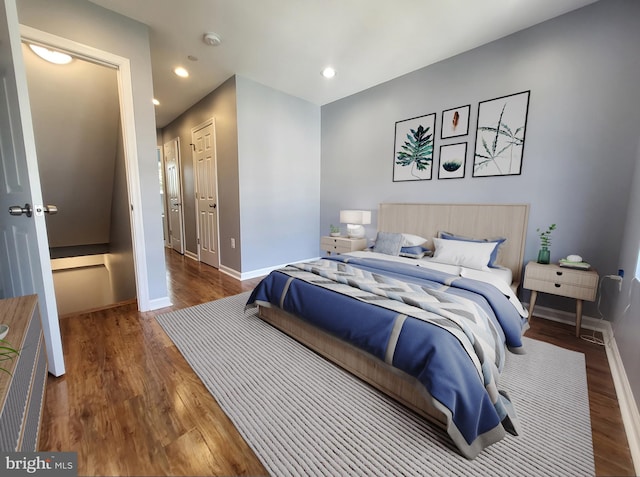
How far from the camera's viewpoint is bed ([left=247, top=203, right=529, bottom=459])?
1.13m

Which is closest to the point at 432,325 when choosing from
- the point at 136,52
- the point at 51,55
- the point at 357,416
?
the point at 357,416

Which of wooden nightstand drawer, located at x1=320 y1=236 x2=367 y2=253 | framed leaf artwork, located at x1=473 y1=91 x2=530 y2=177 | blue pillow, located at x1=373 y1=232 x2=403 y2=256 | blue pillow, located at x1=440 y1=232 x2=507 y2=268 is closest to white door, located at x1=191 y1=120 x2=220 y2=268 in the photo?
wooden nightstand drawer, located at x1=320 y1=236 x2=367 y2=253

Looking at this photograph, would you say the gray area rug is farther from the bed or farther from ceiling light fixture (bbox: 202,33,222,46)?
ceiling light fixture (bbox: 202,33,222,46)

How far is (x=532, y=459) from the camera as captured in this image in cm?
109

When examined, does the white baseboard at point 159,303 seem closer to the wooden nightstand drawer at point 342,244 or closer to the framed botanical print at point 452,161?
the wooden nightstand drawer at point 342,244

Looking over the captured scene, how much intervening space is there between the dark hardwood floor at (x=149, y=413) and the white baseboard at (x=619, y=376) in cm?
3

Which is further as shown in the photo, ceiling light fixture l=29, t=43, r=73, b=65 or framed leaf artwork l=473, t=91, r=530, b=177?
framed leaf artwork l=473, t=91, r=530, b=177

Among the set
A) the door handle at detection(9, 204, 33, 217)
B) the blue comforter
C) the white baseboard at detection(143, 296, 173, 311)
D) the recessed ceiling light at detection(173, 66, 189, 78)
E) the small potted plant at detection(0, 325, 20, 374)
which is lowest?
the white baseboard at detection(143, 296, 173, 311)

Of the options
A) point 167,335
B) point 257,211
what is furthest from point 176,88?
point 167,335

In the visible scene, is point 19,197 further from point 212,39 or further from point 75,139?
point 75,139

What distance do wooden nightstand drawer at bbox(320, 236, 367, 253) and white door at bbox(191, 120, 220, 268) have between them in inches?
68.1

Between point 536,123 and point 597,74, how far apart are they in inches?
18.8

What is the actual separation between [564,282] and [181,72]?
4524mm

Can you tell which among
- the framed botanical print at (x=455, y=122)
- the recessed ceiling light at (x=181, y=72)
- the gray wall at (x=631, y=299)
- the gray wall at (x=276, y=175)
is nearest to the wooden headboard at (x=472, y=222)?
the gray wall at (x=631, y=299)
